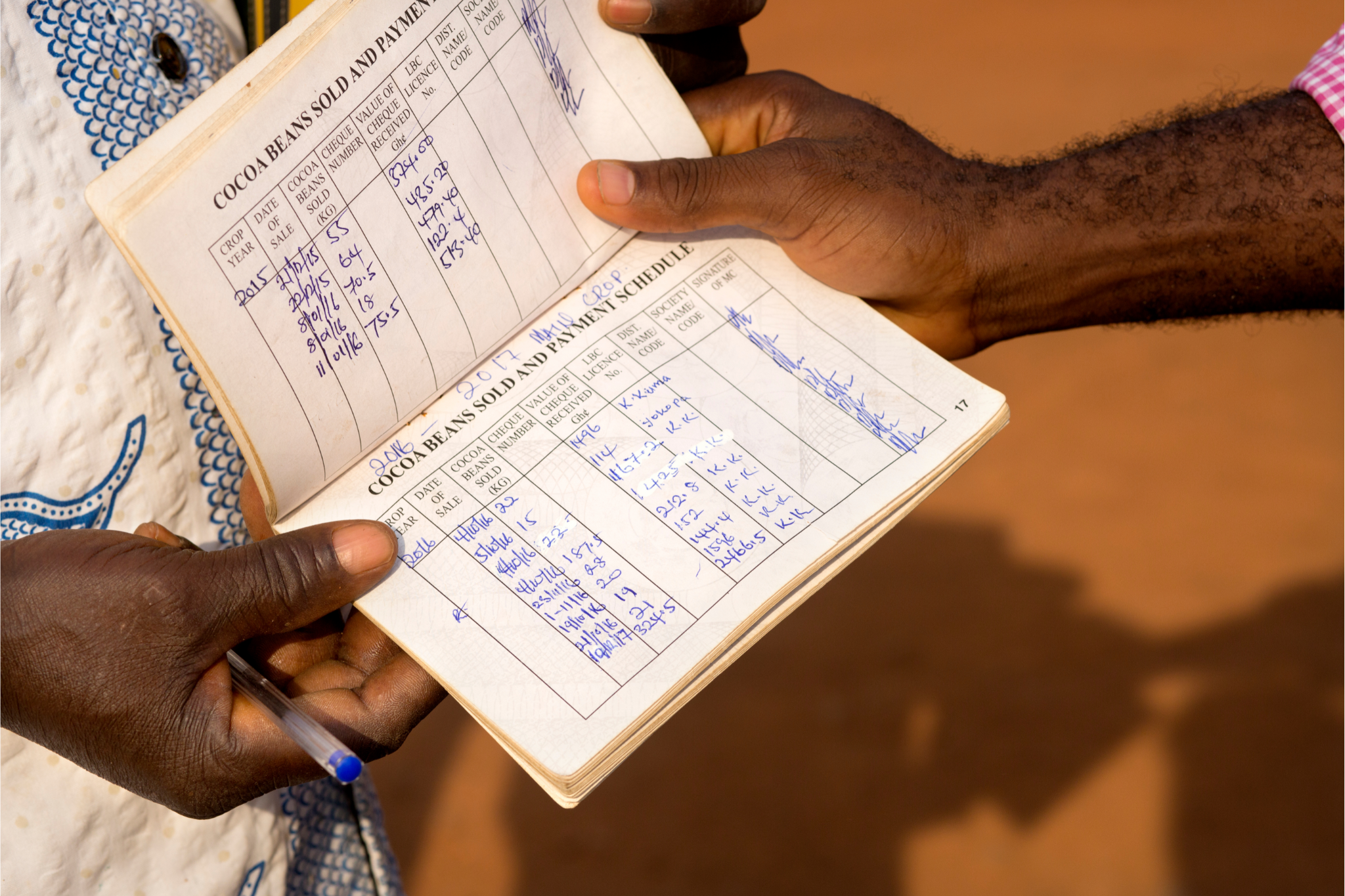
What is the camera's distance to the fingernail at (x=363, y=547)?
83 centimetres

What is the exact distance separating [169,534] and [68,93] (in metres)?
0.40

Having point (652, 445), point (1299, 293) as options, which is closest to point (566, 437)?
point (652, 445)

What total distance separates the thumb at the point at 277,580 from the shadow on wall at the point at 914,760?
1882 mm

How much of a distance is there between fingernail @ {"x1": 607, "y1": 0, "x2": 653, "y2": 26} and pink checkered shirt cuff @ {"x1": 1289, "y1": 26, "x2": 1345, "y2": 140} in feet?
2.66

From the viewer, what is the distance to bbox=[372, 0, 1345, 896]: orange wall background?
2438 millimetres

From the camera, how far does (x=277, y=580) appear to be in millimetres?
818

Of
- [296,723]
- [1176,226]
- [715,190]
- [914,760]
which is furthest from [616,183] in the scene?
[914,760]

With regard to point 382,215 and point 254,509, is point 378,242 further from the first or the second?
point 254,509

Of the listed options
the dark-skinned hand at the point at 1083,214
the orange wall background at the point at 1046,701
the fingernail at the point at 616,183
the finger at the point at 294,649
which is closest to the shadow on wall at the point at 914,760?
the orange wall background at the point at 1046,701

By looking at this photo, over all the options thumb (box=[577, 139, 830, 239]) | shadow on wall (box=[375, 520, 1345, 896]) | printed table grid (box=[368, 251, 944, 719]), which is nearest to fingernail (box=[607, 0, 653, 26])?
thumb (box=[577, 139, 830, 239])

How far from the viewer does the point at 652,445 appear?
94 cm

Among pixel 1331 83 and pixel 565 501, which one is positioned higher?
pixel 565 501

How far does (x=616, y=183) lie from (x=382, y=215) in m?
0.24
